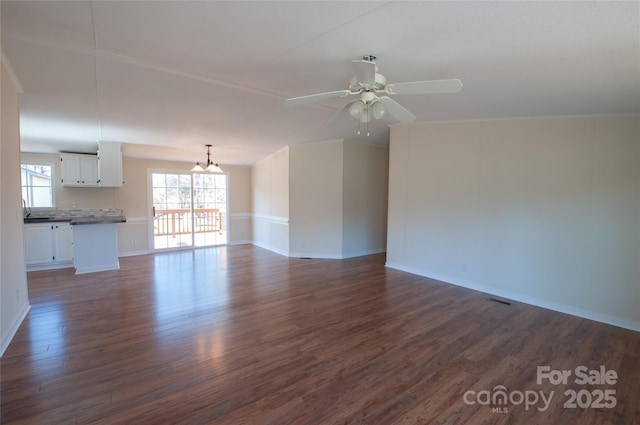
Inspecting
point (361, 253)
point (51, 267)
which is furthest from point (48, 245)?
point (361, 253)

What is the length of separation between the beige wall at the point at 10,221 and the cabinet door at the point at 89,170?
3312 mm

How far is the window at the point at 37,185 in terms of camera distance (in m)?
5.76

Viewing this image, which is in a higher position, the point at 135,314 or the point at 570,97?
the point at 570,97

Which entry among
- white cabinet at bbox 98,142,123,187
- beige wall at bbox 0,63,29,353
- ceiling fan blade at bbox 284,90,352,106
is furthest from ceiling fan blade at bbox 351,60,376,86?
white cabinet at bbox 98,142,123,187

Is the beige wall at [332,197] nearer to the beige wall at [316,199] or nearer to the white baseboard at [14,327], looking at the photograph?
the beige wall at [316,199]

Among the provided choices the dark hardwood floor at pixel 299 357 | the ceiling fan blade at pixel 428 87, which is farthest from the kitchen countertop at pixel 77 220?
the ceiling fan blade at pixel 428 87

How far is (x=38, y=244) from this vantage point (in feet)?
17.4

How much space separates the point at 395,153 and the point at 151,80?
399cm

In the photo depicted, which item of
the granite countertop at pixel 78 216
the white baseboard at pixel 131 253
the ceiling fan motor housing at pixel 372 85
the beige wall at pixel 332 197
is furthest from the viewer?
the white baseboard at pixel 131 253

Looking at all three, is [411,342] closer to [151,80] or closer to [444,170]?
[444,170]

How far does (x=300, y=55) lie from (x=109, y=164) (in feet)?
16.8

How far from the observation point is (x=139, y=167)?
6.88 meters

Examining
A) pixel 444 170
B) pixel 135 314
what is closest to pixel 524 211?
pixel 444 170

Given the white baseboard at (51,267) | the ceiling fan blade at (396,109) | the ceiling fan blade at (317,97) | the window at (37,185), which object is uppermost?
the ceiling fan blade at (317,97)
